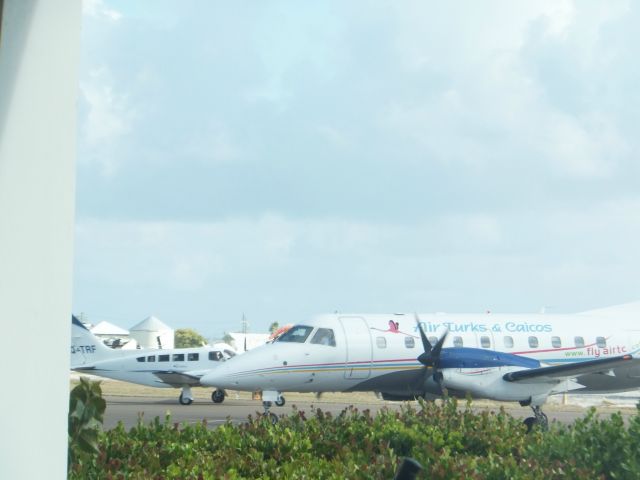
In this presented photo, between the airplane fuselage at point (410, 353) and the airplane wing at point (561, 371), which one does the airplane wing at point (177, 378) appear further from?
the airplane wing at point (561, 371)

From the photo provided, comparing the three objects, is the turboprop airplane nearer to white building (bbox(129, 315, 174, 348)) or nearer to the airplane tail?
the airplane tail

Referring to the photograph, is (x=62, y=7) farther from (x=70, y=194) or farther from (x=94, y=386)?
(x=94, y=386)

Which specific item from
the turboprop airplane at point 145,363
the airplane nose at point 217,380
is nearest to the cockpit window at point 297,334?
the airplane nose at point 217,380

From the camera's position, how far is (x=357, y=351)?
20625 millimetres

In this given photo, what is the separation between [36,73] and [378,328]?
19.0 meters

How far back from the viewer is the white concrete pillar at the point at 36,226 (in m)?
2.37

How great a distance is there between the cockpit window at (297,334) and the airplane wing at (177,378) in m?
13.0

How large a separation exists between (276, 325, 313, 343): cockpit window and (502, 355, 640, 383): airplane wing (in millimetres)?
5110

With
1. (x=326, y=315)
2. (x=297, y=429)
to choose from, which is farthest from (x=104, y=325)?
(x=297, y=429)

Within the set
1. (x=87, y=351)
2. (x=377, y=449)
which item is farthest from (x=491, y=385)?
(x=87, y=351)

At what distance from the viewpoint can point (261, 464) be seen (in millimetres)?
6828

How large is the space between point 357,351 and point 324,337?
88cm

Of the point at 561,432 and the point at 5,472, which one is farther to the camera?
the point at 561,432

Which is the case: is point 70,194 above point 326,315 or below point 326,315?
below
